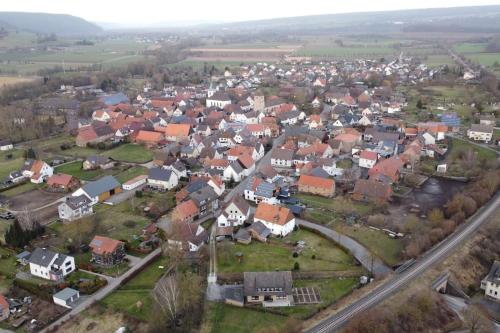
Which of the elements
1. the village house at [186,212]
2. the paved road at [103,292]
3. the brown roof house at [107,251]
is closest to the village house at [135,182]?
the village house at [186,212]

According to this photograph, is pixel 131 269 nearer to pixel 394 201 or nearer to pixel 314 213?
pixel 314 213

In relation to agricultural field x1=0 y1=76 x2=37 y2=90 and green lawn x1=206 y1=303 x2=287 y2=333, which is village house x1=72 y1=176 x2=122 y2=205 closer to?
green lawn x1=206 y1=303 x2=287 y2=333

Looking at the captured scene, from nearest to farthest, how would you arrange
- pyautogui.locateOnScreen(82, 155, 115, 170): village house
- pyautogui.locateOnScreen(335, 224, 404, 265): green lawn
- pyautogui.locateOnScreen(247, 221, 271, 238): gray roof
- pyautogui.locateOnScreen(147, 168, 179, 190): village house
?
pyautogui.locateOnScreen(335, 224, 404, 265): green lawn
pyautogui.locateOnScreen(247, 221, 271, 238): gray roof
pyautogui.locateOnScreen(147, 168, 179, 190): village house
pyautogui.locateOnScreen(82, 155, 115, 170): village house

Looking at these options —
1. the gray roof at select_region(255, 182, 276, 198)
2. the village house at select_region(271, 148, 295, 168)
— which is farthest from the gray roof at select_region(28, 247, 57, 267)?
the village house at select_region(271, 148, 295, 168)

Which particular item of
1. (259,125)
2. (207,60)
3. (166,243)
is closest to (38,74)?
(207,60)

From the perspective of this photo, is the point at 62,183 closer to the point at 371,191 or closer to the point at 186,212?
the point at 186,212

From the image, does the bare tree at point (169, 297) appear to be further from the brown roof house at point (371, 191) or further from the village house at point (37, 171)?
the village house at point (37, 171)

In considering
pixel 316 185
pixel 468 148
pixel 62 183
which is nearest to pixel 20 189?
pixel 62 183
